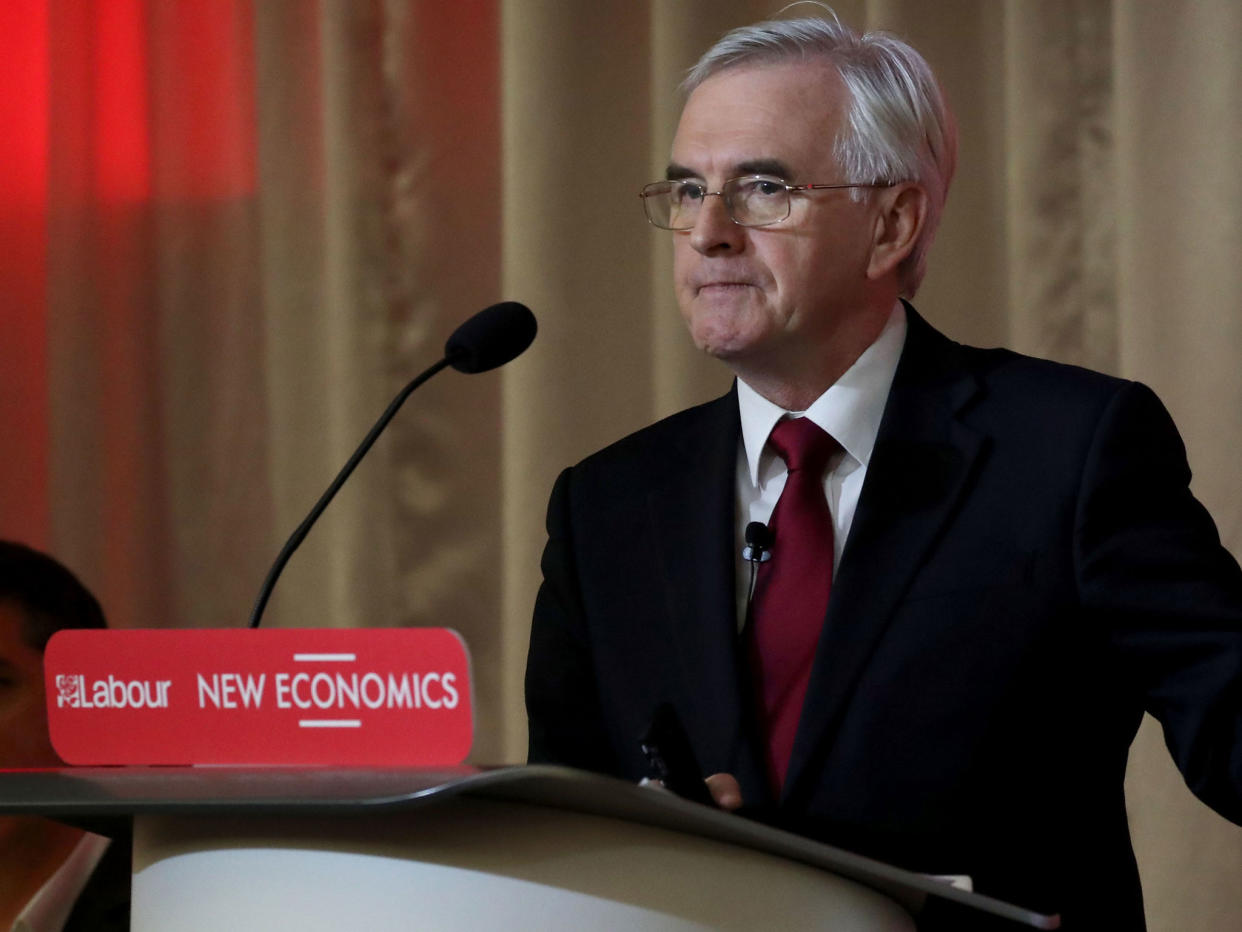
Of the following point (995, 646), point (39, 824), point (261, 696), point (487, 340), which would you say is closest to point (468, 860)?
point (261, 696)

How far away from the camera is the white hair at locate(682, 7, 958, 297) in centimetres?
165

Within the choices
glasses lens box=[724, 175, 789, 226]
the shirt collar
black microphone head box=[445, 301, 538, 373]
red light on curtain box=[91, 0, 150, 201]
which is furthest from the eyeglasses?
red light on curtain box=[91, 0, 150, 201]

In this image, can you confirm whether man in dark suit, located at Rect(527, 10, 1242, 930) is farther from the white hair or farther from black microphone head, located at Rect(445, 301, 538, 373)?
black microphone head, located at Rect(445, 301, 538, 373)

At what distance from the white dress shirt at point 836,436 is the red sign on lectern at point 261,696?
783mm

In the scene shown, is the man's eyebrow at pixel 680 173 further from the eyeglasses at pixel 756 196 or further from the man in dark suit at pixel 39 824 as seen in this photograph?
the man in dark suit at pixel 39 824

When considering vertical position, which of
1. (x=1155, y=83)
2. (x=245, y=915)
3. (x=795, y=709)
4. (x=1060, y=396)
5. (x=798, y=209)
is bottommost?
(x=795, y=709)

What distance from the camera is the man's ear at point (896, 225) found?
1.68 metres

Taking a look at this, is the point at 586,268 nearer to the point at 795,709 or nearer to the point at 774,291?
the point at 774,291

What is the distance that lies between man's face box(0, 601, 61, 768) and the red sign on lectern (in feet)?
3.49

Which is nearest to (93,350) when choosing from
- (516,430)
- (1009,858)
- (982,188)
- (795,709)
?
(516,430)

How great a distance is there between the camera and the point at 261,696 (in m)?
0.81

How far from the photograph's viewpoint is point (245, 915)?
0.74 metres

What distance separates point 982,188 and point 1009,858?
1.39 metres

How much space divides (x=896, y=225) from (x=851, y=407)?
0.23 meters
